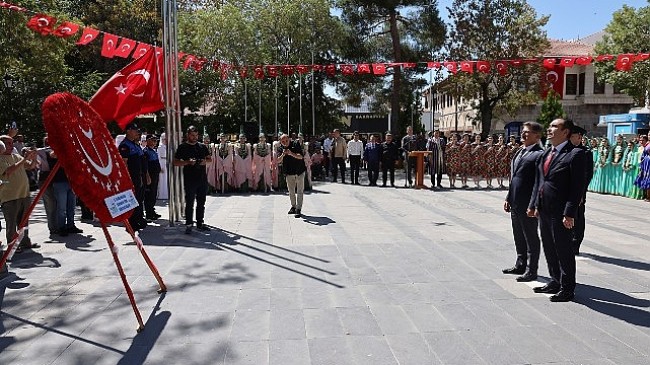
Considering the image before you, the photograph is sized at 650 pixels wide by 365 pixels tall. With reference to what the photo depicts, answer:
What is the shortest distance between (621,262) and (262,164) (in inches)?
414

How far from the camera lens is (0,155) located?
22.3ft

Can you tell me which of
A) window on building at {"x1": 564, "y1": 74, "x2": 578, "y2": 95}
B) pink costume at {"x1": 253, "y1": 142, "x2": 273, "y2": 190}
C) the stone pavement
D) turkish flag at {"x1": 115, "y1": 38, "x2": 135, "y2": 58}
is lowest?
the stone pavement

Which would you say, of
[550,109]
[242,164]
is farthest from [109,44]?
[550,109]

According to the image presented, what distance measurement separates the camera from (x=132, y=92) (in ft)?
28.0

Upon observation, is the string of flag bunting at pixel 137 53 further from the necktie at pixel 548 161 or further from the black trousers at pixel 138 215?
the necktie at pixel 548 161

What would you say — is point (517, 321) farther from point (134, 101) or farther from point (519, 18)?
point (519, 18)

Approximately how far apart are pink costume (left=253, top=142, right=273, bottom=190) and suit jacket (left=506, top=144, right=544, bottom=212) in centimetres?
1029

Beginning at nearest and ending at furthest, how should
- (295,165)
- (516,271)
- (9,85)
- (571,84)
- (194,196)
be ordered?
(516,271) → (194,196) → (295,165) → (9,85) → (571,84)

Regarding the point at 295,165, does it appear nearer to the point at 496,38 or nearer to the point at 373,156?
the point at 373,156

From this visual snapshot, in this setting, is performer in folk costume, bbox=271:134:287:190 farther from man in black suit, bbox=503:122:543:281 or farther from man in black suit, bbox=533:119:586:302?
man in black suit, bbox=533:119:586:302

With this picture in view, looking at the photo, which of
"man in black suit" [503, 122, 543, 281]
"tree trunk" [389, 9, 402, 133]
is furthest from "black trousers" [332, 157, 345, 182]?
"man in black suit" [503, 122, 543, 281]

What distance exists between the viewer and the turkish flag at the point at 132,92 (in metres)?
8.04

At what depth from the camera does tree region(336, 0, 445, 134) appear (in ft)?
93.9

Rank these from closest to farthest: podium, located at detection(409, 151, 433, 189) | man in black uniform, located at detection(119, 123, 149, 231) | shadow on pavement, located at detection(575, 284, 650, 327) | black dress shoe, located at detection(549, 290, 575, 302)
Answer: shadow on pavement, located at detection(575, 284, 650, 327) < black dress shoe, located at detection(549, 290, 575, 302) < man in black uniform, located at detection(119, 123, 149, 231) < podium, located at detection(409, 151, 433, 189)
